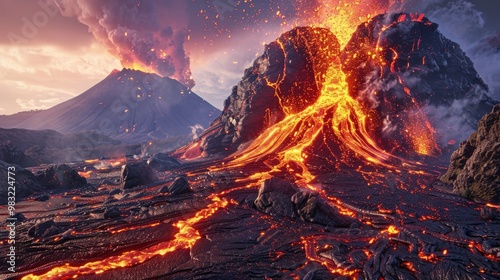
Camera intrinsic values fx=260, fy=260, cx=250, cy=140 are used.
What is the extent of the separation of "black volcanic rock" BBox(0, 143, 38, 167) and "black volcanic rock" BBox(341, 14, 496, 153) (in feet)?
146

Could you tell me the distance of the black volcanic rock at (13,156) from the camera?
100 feet

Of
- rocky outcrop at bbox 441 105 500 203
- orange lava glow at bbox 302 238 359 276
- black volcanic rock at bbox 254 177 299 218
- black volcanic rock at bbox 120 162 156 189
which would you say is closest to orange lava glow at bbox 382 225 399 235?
orange lava glow at bbox 302 238 359 276

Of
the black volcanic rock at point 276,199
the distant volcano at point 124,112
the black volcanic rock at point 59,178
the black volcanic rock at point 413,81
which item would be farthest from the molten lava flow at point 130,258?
the distant volcano at point 124,112

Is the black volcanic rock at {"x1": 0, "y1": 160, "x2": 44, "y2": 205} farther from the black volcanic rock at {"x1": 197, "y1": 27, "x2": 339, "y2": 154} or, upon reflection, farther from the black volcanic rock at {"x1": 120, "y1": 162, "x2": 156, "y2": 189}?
the black volcanic rock at {"x1": 197, "y1": 27, "x2": 339, "y2": 154}

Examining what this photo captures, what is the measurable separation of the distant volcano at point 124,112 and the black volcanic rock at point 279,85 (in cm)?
6611

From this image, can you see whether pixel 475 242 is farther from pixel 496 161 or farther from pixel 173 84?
pixel 173 84

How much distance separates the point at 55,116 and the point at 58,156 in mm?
86950

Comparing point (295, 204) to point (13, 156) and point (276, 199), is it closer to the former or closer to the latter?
point (276, 199)

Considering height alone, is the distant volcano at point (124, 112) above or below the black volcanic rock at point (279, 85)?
above

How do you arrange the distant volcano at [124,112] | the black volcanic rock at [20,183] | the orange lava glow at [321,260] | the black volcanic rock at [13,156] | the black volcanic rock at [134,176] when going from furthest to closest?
the distant volcano at [124,112] < the black volcanic rock at [13,156] < the black volcanic rock at [134,176] < the black volcanic rock at [20,183] < the orange lava glow at [321,260]

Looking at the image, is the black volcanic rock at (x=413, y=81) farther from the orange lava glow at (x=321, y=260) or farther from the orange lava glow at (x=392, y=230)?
the orange lava glow at (x=321, y=260)

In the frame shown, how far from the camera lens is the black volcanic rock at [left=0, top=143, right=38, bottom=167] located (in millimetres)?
30611

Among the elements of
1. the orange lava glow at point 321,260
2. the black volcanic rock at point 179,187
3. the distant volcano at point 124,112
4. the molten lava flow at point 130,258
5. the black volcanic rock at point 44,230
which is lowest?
the orange lava glow at point 321,260

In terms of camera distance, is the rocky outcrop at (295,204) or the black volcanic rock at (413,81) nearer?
the rocky outcrop at (295,204)
